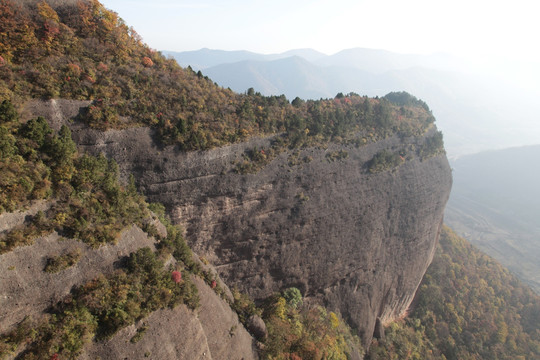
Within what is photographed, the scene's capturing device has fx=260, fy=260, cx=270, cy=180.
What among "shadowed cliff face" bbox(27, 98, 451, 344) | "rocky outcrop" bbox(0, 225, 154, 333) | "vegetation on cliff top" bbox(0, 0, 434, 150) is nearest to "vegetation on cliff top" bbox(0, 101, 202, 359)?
"rocky outcrop" bbox(0, 225, 154, 333)

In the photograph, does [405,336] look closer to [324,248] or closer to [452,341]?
[452,341]

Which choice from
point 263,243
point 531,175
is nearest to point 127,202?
point 263,243

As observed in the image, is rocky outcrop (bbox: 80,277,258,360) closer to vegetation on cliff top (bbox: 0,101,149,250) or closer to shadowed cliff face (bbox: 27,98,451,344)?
vegetation on cliff top (bbox: 0,101,149,250)

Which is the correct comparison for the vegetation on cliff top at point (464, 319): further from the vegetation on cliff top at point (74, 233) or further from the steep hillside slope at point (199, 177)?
the vegetation on cliff top at point (74, 233)

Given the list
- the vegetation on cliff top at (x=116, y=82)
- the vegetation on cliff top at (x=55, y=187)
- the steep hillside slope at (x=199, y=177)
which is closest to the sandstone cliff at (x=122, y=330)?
the steep hillside slope at (x=199, y=177)

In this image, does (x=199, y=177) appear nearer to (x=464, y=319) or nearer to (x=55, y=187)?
(x=55, y=187)
